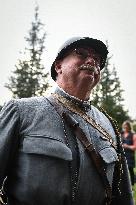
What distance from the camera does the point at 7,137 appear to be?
96.4 inches

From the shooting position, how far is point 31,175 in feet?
7.84

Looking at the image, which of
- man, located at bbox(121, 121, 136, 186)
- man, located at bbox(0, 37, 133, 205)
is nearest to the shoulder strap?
man, located at bbox(0, 37, 133, 205)

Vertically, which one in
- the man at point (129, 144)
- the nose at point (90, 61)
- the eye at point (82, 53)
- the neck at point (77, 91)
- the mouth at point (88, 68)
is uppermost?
the eye at point (82, 53)

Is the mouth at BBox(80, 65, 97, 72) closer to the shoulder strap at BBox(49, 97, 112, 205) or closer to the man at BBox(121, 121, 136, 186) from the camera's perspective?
the shoulder strap at BBox(49, 97, 112, 205)

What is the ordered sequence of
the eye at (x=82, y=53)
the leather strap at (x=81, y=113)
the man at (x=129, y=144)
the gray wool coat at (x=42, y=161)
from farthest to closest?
the man at (x=129, y=144) < the eye at (x=82, y=53) < the leather strap at (x=81, y=113) < the gray wool coat at (x=42, y=161)

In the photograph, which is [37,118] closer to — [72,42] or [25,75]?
[72,42]

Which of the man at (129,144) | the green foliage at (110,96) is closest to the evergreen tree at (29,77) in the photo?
the green foliage at (110,96)

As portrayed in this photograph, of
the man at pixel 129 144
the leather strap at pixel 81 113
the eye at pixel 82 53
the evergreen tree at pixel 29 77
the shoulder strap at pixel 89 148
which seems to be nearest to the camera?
the shoulder strap at pixel 89 148

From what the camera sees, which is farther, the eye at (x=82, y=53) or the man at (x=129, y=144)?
the man at (x=129, y=144)

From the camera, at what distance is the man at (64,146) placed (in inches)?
94.8

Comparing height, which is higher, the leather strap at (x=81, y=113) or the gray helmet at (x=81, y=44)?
the gray helmet at (x=81, y=44)

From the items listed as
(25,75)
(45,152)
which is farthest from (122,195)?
(25,75)

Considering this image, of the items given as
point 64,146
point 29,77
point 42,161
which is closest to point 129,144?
point 64,146

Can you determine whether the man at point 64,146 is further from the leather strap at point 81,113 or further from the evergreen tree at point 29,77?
the evergreen tree at point 29,77
